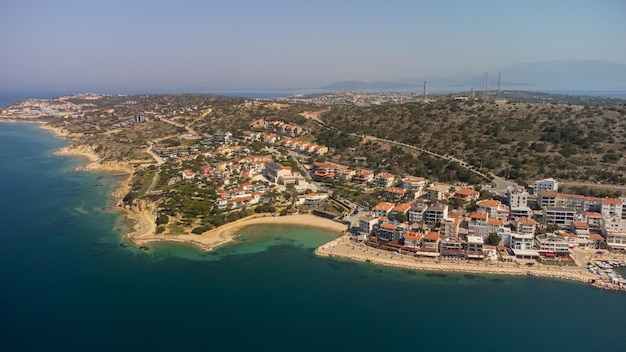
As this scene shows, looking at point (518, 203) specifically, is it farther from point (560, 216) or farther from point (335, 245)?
point (335, 245)

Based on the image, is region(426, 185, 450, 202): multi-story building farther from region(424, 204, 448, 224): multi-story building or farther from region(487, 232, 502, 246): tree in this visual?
region(487, 232, 502, 246): tree

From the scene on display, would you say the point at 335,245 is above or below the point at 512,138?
below

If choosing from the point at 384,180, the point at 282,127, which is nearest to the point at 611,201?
the point at 384,180

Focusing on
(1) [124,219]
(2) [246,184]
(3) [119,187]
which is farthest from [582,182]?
(3) [119,187]

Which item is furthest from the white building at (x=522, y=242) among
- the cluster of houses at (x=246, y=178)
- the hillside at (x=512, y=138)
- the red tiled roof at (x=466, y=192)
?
the cluster of houses at (x=246, y=178)

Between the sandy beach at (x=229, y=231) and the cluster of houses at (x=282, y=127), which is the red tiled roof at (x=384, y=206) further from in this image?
the cluster of houses at (x=282, y=127)

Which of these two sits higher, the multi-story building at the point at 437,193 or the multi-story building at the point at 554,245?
the multi-story building at the point at 437,193

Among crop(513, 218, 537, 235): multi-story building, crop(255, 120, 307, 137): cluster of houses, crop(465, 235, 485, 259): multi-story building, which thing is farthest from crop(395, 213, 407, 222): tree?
crop(255, 120, 307, 137): cluster of houses

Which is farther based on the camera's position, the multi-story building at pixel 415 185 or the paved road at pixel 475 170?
the multi-story building at pixel 415 185
